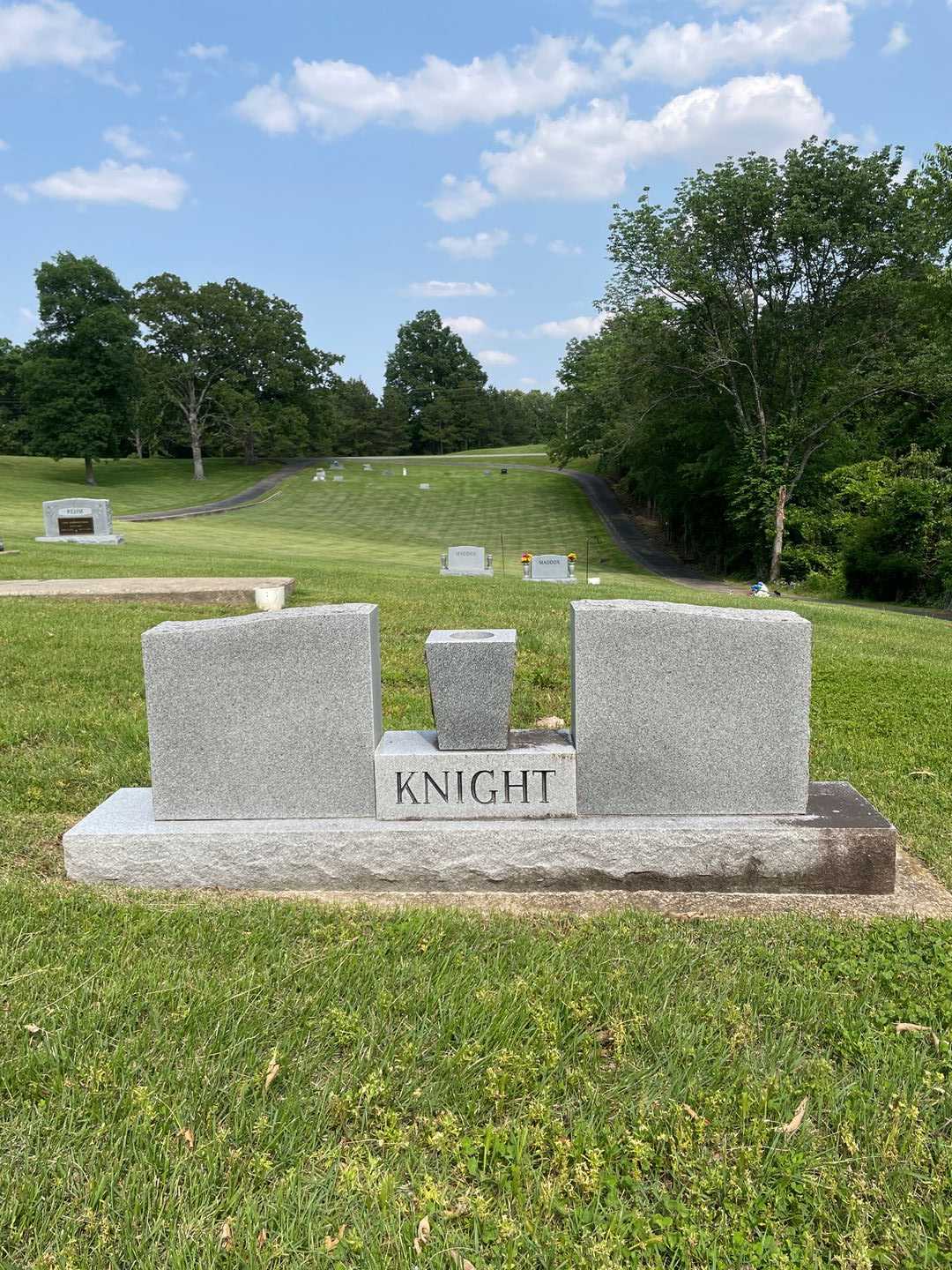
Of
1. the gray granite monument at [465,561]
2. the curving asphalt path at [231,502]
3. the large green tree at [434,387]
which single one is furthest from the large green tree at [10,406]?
the gray granite monument at [465,561]

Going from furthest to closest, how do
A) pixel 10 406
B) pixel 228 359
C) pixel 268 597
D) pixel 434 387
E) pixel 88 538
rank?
pixel 434 387 < pixel 10 406 < pixel 228 359 < pixel 88 538 < pixel 268 597

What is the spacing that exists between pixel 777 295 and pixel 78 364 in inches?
1544

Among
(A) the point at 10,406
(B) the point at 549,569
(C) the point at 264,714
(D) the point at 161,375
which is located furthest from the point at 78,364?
(C) the point at 264,714

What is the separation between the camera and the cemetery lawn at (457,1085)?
7.13 ft

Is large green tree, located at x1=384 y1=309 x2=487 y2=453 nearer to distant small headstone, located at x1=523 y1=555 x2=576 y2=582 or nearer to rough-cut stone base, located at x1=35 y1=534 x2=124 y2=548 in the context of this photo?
rough-cut stone base, located at x1=35 y1=534 x2=124 y2=548

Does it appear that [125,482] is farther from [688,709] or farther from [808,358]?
[688,709]

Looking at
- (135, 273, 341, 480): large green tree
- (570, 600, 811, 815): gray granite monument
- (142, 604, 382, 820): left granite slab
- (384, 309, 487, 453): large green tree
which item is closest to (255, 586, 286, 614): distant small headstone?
(142, 604, 382, 820): left granite slab

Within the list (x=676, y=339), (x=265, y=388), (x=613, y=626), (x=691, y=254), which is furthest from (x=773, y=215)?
(x=265, y=388)

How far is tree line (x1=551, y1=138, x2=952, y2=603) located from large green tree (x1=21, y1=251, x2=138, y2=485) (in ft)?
104

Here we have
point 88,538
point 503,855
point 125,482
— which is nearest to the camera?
point 503,855

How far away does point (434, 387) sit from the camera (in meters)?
102

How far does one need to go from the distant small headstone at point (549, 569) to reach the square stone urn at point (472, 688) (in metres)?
17.7

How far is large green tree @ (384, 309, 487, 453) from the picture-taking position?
3575 inches

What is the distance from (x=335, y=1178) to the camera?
7.61 feet
